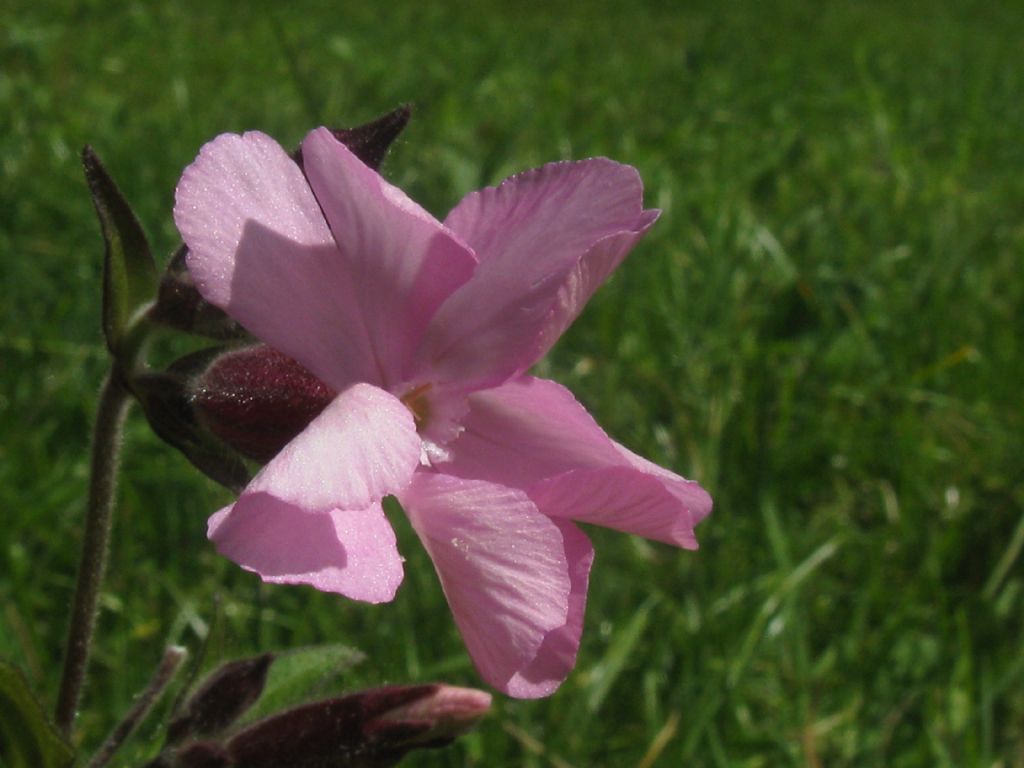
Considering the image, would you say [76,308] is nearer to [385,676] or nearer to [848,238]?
[385,676]

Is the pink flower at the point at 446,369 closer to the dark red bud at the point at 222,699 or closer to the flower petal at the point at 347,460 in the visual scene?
the flower petal at the point at 347,460

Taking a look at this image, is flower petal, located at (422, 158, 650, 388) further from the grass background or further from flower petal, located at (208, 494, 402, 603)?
the grass background

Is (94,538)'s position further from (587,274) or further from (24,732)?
(587,274)

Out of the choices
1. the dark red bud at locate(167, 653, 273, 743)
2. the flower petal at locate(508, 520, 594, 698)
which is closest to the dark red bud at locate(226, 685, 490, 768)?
the dark red bud at locate(167, 653, 273, 743)

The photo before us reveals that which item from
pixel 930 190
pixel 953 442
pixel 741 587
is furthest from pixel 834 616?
pixel 930 190

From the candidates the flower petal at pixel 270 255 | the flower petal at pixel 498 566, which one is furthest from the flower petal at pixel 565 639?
the flower petal at pixel 270 255

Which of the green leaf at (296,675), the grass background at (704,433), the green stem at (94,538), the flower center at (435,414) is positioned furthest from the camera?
the grass background at (704,433)
